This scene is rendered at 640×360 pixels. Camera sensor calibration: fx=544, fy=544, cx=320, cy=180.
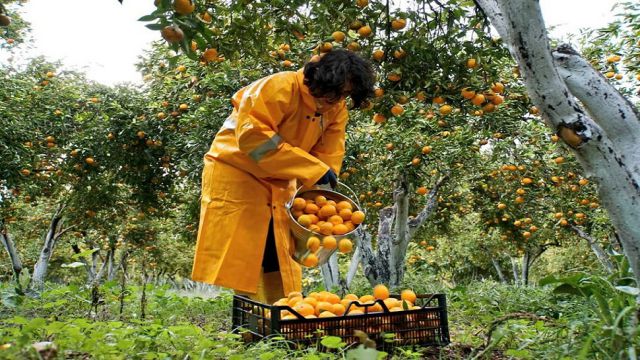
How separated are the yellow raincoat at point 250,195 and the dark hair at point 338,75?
5.6 inches

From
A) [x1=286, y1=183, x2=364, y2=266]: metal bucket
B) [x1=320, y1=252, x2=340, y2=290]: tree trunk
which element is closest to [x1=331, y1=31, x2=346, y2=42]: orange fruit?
[x1=286, y1=183, x2=364, y2=266]: metal bucket

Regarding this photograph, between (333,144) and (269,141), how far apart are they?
2.30 ft

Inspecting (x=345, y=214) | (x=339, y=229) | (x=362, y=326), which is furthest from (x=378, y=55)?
(x=362, y=326)

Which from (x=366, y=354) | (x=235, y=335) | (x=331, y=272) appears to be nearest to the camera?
(x=366, y=354)

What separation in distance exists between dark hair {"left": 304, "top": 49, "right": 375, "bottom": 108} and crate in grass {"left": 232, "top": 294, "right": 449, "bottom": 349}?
120 centimetres

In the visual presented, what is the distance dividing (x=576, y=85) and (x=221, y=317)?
11.5 feet

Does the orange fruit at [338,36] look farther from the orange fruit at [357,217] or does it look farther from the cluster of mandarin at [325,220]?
the orange fruit at [357,217]

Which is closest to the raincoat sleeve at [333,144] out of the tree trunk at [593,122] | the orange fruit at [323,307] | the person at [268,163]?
the person at [268,163]

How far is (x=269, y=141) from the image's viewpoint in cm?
304

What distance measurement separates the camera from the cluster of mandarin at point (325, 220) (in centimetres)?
282

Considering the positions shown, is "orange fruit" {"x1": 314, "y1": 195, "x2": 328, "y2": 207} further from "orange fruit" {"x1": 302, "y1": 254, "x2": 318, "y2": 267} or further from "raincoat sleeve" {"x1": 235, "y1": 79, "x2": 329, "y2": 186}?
"orange fruit" {"x1": 302, "y1": 254, "x2": 318, "y2": 267}

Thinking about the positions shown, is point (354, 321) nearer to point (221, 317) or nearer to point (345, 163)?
point (221, 317)

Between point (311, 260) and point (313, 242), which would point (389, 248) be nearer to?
point (311, 260)

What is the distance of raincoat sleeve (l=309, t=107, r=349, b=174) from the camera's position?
361 cm
